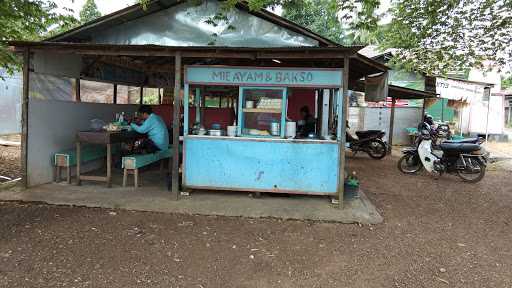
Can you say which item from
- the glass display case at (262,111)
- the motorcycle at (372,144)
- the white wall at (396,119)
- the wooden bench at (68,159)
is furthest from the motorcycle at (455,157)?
the white wall at (396,119)

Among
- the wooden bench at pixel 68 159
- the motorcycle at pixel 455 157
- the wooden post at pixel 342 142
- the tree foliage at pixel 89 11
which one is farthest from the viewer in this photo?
the tree foliage at pixel 89 11

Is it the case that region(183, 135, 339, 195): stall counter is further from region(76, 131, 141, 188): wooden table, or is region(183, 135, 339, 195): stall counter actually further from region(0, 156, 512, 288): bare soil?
region(76, 131, 141, 188): wooden table

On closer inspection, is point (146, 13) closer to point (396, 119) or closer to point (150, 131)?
point (150, 131)

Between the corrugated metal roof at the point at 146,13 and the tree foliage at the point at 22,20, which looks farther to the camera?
the corrugated metal roof at the point at 146,13

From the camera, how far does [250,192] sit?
251 inches

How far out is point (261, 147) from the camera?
19.6 feet

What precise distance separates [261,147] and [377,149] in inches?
291

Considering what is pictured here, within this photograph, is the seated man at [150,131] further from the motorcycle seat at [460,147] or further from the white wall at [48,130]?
the motorcycle seat at [460,147]

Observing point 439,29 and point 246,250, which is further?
point 439,29

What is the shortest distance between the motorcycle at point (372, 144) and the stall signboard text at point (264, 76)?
7001mm

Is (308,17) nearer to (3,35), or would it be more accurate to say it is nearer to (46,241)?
(3,35)

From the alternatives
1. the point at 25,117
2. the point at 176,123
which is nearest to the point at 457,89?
the point at 176,123

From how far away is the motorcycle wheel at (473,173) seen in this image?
8.30 meters

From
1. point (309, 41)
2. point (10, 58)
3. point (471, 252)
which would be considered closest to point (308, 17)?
point (309, 41)
